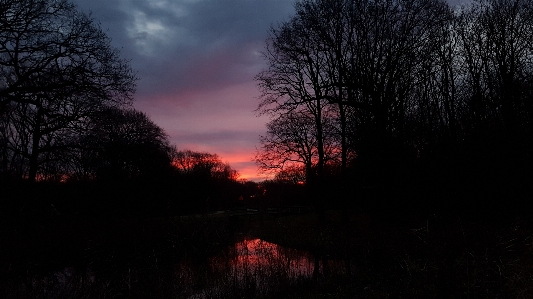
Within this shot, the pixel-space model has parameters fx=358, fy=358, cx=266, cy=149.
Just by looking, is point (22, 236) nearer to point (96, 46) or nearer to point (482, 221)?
point (96, 46)

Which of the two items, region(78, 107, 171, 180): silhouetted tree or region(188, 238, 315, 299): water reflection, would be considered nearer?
region(188, 238, 315, 299): water reflection

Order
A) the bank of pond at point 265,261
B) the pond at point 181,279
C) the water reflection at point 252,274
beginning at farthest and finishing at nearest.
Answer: the water reflection at point 252,274 → the pond at point 181,279 → the bank of pond at point 265,261

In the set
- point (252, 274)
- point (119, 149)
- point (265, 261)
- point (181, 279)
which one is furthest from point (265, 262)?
point (119, 149)

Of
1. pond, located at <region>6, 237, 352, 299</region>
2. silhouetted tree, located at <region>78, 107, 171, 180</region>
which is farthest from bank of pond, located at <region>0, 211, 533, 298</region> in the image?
silhouetted tree, located at <region>78, 107, 171, 180</region>

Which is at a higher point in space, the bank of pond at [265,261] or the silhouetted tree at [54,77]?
the silhouetted tree at [54,77]

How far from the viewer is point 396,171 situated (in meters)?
20.2

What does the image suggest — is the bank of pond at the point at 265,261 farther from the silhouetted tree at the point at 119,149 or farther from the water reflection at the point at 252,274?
the silhouetted tree at the point at 119,149

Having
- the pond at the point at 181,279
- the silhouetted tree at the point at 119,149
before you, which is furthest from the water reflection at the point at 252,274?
the silhouetted tree at the point at 119,149

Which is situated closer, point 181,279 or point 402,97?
point 181,279

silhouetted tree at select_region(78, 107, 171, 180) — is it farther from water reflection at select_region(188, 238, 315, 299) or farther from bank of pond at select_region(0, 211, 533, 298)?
water reflection at select_region(188, 238, 315, 299)

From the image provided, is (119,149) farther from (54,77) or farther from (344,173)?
(344,173)

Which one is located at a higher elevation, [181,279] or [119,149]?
[119,149]

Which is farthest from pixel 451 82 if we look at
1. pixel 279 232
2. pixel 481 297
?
pixel 481 297

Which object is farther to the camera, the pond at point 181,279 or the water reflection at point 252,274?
the water reflection at point 252,274
